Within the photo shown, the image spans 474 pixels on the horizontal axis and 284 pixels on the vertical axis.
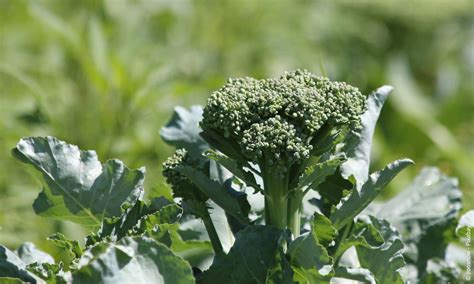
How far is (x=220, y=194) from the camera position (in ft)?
3.70

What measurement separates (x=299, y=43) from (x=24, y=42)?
1.21 m

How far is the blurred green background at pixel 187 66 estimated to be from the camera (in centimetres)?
247

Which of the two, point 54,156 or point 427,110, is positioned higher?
point 427,110

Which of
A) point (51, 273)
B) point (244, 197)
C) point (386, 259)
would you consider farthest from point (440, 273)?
point (51, 273)

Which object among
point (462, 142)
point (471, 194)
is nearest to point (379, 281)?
point (471, 194)

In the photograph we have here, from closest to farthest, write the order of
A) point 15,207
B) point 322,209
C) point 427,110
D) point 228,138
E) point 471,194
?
point 228,138 < point 322,209 < point 15,207 < point 471,194 < point 427,110

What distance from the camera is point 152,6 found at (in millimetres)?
3811

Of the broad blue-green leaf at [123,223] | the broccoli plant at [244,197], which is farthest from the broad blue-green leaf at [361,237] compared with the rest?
the broad blue-green leaf at [123,223]

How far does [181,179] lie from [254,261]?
15 centimetres

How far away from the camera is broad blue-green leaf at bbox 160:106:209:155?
1356mm

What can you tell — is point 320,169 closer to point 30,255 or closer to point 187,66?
point 30,255

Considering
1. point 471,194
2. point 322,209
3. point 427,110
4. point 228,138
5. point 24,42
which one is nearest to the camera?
point 228,138

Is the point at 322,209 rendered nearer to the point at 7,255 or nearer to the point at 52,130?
the point at 7,255

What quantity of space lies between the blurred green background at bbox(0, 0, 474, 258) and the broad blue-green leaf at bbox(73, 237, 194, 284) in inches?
11.2
